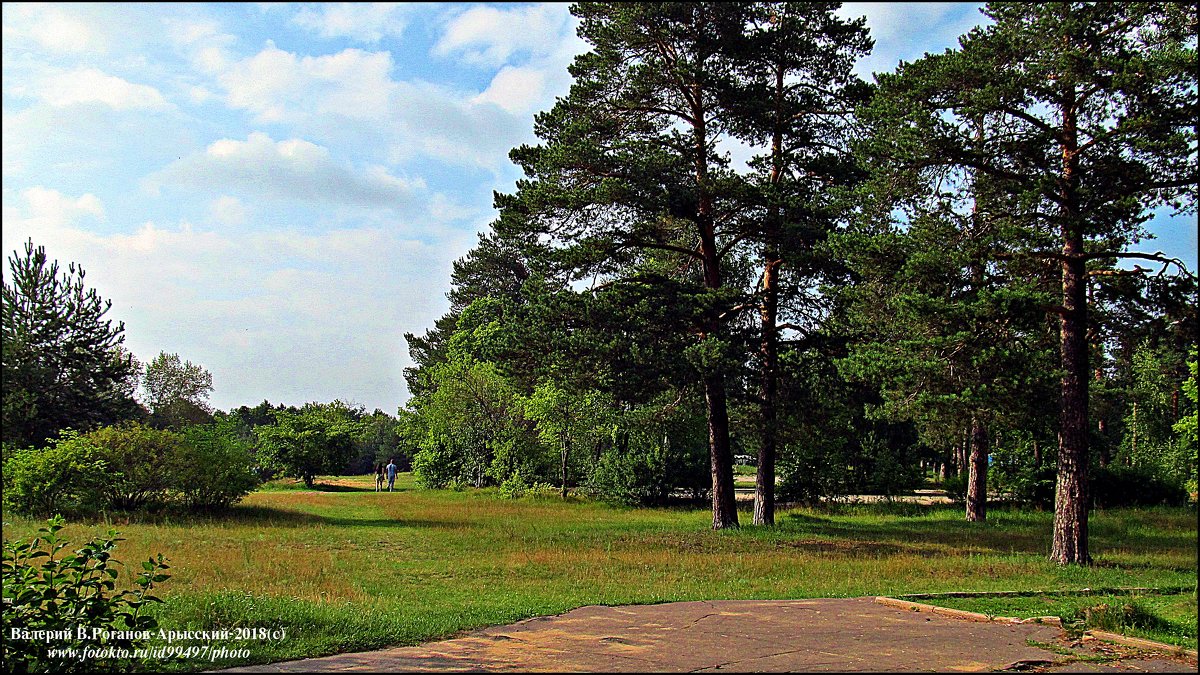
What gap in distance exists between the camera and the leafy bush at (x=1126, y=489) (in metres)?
31.2

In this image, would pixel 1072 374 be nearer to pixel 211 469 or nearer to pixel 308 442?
pixel 211 469

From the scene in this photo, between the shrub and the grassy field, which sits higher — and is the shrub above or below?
above

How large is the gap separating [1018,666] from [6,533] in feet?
65.5

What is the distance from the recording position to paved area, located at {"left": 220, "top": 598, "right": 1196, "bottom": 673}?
7.97 metres

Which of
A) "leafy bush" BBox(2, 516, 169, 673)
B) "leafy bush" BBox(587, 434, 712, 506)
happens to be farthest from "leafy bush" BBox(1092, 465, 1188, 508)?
"leafy bush" BBox(2, 516, 169, 673)

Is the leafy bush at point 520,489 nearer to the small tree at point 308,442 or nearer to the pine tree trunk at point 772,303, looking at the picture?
the small tree at point 308,442

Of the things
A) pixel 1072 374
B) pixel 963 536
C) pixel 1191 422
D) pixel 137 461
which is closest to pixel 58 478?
pixel 137 461

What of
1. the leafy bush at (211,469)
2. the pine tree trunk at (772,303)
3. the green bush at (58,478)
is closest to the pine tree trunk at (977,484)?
the pine tree trunk at (772,303)

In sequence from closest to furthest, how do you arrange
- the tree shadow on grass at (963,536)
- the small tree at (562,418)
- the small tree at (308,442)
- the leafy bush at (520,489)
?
1. the tree shadow on grass at (963,536)
2. the small tree at (562,418)
3. the leafy bush at (520,489)
4. the small tree at (308,442)

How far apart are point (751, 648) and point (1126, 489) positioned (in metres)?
28.4

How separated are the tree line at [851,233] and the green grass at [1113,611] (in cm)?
466

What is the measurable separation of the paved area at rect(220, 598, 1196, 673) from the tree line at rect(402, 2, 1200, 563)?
7480mm

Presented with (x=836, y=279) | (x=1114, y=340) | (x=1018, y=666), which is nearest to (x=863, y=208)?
(x=836, y=279)

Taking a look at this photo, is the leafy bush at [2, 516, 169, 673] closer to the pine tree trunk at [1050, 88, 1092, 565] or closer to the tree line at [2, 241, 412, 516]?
the tree line at [2, 241, 412, 516]
